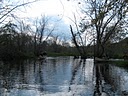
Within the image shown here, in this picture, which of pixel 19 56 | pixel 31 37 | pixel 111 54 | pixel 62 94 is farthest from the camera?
pixel 31 37

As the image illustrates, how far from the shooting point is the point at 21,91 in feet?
46.1

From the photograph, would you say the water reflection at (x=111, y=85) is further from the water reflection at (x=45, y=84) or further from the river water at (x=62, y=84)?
the water reflection at (x=45, y=84)

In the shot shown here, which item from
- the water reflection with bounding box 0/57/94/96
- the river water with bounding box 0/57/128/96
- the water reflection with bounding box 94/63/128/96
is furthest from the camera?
the water reflection with bounding box 94/63/128/96

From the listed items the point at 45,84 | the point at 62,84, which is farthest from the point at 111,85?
the point at 45,84

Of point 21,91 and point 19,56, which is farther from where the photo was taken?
point 19,56

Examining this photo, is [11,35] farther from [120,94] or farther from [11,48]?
[120,94]

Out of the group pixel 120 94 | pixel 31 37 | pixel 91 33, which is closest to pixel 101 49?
pixel 91 33

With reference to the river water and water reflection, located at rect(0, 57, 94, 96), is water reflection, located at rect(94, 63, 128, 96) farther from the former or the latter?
water reflection, located at rect(0, 57, 94, 96)

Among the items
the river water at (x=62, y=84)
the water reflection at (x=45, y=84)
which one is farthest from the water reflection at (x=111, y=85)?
the water reflection at (x=45, y=84)

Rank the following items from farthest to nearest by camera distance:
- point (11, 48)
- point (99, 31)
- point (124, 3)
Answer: point (11, 48) → point (99, 31) → point (124, 3)

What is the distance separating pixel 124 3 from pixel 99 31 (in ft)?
139

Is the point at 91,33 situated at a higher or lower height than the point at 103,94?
higher

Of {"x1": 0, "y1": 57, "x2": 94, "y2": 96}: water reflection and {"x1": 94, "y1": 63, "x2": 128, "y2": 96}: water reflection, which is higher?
{"x1": 0, "y1": 57, "x2": 94, "y2": 96}: water reflection

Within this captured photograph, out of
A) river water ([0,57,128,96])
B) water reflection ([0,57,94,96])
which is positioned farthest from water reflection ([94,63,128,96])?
water reflection ([0,57,94,96])
